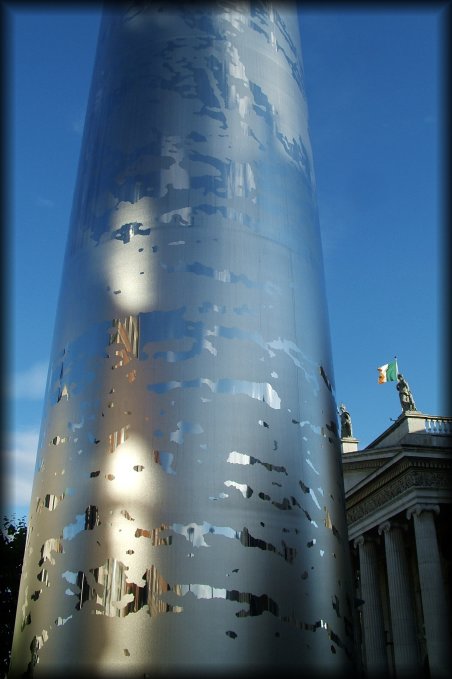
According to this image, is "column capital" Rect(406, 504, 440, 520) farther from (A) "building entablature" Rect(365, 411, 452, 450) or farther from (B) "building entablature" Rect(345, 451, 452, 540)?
(A) "building entablature" Rect(365, 411, 452, 450)

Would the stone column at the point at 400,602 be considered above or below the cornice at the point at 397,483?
below

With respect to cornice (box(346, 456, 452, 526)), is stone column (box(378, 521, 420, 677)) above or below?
below

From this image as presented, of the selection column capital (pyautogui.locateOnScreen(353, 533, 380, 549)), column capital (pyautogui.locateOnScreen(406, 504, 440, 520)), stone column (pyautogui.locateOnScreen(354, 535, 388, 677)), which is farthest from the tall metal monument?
stone column (pyautogui.locateOnScreen(354, 535, 388, 677))

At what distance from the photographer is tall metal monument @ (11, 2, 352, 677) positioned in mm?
4016

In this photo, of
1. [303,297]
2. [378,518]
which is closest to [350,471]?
[378,518]

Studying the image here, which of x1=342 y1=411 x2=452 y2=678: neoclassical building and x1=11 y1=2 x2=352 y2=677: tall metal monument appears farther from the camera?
x1=342 y1=411 x2=452 y2=678: neoclassical building

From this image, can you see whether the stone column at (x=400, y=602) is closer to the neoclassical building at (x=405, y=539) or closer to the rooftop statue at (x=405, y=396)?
the neoclassical building at (x=405, y=539)

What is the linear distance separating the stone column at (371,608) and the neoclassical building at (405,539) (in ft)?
0.15

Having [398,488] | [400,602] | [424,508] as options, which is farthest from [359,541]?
[424,508]

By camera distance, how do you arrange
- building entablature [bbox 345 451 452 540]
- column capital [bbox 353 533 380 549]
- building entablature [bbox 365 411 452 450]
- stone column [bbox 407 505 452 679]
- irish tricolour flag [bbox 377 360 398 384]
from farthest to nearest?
irish tricolour flag [bbox 377 360 398 384], column capital [bbox 353 533 380 549], building entablature [bbox 365 411 452 450], building entablature [bbox 345 451 452 540], stone column [bbox 407 505 452 679]

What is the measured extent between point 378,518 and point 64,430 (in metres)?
29.9

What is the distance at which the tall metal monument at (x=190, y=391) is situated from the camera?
4.02m

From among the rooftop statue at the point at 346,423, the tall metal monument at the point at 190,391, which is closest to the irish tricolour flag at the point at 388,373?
the rooftop statue at the point at 346,423

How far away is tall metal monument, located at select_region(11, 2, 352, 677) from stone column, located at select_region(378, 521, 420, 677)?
2797 centimetres
